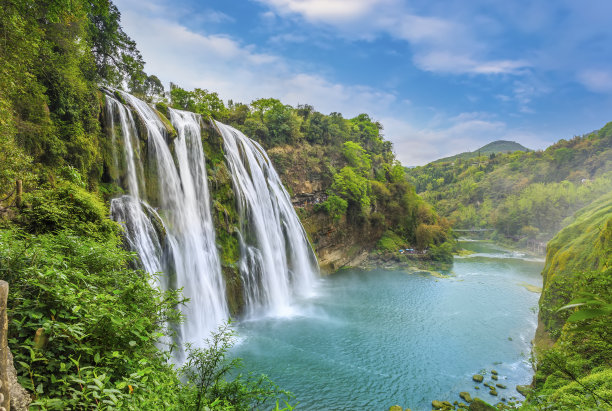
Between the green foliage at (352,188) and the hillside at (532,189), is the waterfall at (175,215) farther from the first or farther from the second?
the hillside at (532,189)

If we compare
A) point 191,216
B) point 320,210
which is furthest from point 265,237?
point 320,210

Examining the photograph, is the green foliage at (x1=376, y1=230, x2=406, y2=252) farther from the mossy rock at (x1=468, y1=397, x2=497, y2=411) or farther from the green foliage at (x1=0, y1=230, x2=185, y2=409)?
the green foliage at (x1=0, y1=230, x2=185, y2=409)

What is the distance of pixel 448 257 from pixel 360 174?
11.7 m

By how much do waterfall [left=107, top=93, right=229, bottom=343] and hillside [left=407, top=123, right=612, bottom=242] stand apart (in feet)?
121

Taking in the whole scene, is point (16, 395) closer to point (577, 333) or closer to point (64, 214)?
point (64, 214)

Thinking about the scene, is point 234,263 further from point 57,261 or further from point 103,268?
point 57,261

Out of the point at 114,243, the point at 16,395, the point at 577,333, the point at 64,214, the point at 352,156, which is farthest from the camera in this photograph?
the point at 352,156

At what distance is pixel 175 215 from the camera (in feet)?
40.5

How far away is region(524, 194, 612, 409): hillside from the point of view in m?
4.30

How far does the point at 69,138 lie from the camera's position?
894 centimetres

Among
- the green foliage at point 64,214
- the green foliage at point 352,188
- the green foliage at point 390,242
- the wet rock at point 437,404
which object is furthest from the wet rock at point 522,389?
the green foliage at point 390,242

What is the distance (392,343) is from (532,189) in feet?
197

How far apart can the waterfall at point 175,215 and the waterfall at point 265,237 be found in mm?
2074

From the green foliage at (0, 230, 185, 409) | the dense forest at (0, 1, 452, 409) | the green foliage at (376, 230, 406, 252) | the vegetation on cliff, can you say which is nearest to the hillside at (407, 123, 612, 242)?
the vegetation on cliff
